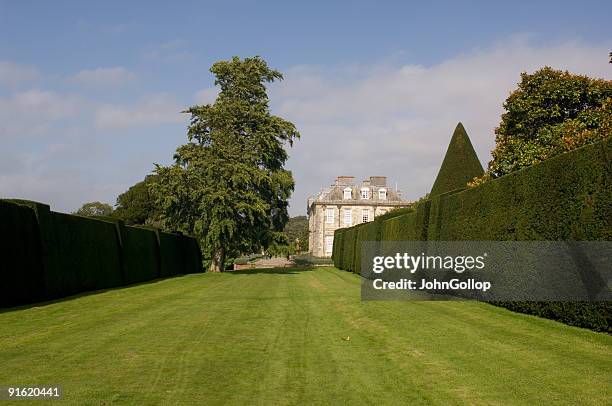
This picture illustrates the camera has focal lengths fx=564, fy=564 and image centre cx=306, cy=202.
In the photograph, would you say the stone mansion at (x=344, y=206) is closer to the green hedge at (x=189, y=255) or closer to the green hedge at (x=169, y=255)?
the green hedge at (x=189, y=255)

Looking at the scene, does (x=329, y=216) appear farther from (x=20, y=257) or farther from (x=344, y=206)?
(x=20, y=257)

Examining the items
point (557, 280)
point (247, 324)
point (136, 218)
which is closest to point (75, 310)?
point (247, 324)

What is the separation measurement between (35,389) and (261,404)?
243cm

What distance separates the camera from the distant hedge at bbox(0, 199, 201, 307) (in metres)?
15.7

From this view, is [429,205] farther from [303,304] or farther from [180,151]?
[180,151]

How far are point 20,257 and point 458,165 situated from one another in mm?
22325

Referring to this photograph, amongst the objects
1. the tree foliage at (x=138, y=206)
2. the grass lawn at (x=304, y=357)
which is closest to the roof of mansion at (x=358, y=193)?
the tree foliage at (x=138, y=206)

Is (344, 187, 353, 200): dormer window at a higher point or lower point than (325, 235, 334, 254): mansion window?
higher

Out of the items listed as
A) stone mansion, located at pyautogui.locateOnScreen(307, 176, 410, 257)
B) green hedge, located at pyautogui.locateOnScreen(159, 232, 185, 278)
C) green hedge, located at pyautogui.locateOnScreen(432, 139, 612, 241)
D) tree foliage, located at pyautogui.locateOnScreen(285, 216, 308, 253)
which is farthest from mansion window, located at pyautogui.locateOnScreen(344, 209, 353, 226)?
green hedge, located at pyautogui.locateOnScreen(432, 139, 612, 241)

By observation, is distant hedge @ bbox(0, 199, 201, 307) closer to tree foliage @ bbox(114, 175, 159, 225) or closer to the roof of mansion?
tree foliage @ bbox(114, 175, 159, 225)

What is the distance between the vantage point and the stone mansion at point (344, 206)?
8631 centimetres

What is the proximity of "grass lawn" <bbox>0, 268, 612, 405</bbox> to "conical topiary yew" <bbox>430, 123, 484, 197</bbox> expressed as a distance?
696 inches

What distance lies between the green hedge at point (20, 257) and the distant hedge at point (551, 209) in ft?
42.6

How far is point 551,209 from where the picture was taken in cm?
1217
